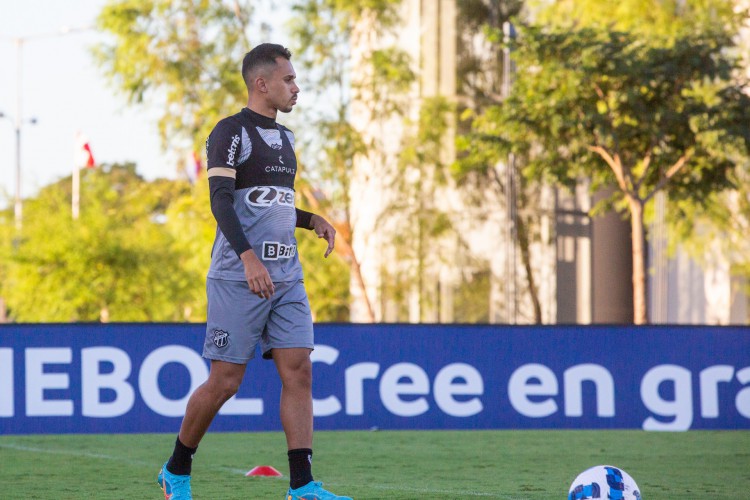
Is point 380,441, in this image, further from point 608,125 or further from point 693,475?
point 608,125

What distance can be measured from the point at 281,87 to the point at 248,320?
1099mm

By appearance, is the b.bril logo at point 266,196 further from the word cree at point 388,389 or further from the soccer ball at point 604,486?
the word cree at point 388,389

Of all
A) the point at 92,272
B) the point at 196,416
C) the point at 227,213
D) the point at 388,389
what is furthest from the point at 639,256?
the point at 92,272

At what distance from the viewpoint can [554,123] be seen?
20.8m

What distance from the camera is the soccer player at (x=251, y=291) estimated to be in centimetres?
588

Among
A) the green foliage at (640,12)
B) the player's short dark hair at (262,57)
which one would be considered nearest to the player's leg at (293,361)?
the player's short dark hair at (262,57)

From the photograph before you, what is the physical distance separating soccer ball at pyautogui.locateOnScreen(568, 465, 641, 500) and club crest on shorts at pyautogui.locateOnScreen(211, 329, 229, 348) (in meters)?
1.67

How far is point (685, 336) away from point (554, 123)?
8.43 m

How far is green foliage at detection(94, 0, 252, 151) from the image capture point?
91.0 ft

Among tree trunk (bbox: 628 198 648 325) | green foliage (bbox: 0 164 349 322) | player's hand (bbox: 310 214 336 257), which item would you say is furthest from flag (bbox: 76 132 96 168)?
player's hand (bbox: 310 214 336 257)

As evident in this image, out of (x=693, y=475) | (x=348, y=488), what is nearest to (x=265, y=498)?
(x=348, y=488)

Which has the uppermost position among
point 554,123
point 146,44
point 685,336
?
point 146,44

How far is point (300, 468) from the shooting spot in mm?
5867

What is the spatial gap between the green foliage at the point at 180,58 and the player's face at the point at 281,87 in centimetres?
2153
